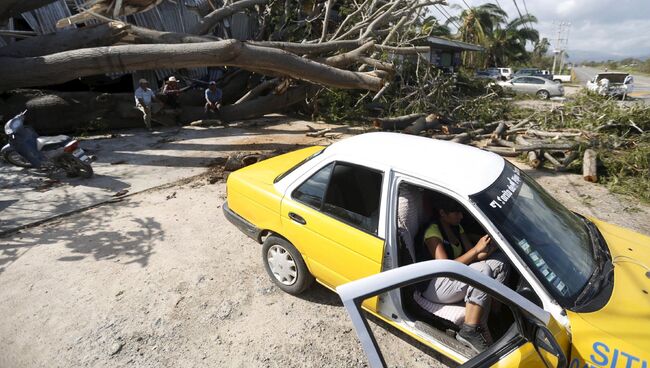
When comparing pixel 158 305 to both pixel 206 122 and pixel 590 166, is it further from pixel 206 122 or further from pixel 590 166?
pixel 206 122

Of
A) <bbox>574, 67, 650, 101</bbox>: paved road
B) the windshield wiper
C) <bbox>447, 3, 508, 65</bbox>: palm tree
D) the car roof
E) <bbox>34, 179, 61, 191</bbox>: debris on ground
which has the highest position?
<bbox>447, 3, 508, 65</bbox>: palm tree

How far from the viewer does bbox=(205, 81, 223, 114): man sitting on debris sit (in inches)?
442

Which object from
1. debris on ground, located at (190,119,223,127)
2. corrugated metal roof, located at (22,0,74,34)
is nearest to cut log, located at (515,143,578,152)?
debris on ground, located at (190,119,223,127)

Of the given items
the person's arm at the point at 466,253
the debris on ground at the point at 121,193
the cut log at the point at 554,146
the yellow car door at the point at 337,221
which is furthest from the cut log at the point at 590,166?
the debris on ground at the point at 121,193

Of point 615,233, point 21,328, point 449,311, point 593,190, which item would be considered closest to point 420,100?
point 593,190

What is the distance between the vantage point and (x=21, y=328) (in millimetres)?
3064

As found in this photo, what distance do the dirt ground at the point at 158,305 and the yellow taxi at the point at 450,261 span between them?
1.23 feet

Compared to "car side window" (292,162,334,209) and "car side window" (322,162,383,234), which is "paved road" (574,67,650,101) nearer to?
"car side window" (322,162,383,234)

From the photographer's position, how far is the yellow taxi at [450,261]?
1741 millimetres

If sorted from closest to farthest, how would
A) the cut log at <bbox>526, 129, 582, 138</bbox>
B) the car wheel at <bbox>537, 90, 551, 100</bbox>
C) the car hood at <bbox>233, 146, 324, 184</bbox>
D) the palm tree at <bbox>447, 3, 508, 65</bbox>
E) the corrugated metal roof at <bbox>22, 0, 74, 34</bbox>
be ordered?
1. the car hood at <bbox>233, 146, 324, 184</bbox>
2. the cut log at <bbox>526, 129, 582, 138</bbox>
3. the corrugated metal roof at <bbox>22, 0, 74, 34</bbox>
4. the car wheel at <bbox>537, 90, 551, 100</bbox>
5. the palm tree at <bbox>447, 3, 508, 65</bbox>

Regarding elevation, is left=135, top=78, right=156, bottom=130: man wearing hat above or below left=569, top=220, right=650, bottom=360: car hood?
above

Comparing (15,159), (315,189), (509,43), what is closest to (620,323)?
(315,189)

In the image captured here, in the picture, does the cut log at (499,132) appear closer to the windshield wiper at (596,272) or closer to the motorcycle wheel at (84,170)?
the windshield wiper at (596,272)

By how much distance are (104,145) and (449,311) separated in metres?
9.21
